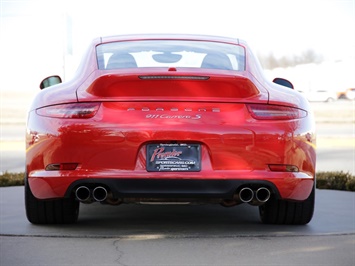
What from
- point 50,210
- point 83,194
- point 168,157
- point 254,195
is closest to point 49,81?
point 50,210

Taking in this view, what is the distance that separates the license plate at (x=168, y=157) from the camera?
20.0ft

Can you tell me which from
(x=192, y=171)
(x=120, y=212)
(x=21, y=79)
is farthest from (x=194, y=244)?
(x=21, y=79)

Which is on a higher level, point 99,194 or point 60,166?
point 60,166

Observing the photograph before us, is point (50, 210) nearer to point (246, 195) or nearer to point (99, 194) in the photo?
point (99, 194)

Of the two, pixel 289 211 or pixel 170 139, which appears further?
pixel 289 211

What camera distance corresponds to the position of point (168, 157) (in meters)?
6.09

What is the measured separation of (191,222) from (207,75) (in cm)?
143

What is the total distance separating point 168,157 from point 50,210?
1189 mm

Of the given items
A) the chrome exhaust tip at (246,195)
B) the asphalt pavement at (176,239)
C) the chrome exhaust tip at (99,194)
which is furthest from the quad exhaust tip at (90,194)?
the chrome exhaust tip at (246,195)

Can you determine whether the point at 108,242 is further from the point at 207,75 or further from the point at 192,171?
the point at 207,75

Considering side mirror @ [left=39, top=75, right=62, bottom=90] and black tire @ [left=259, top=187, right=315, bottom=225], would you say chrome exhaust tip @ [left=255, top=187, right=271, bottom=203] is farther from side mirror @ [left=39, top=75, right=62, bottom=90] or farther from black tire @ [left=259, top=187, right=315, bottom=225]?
side mirror @ [left=39, top=75, right=62, bottom=90]

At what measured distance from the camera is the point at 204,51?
705 cm

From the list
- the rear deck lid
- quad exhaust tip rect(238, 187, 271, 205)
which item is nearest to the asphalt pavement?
quad exhaust tip rect(238, 187, 271, 205)

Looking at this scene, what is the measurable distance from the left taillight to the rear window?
573mm
